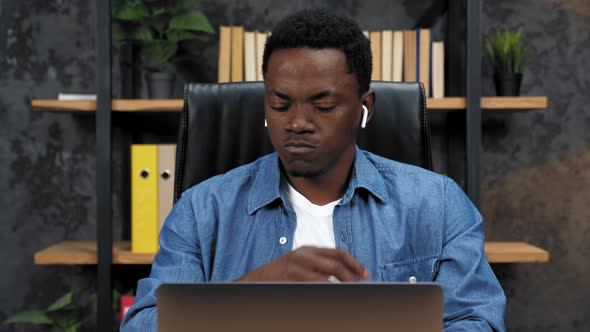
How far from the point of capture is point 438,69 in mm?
1949

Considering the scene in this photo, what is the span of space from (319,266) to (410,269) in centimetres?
40

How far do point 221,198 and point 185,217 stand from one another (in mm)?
72

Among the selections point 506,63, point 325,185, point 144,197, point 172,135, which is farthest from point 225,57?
point 325,185

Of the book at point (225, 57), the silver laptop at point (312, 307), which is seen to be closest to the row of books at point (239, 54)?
the book at point (225, 57)

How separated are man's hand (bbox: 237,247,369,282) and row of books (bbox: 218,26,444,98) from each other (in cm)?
130

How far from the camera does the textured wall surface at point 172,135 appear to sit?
7.16 ft

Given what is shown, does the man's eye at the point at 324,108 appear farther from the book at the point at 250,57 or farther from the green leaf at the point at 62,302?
the green leaf at the point at 62,302

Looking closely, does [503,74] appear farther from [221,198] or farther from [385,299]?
[385,299]

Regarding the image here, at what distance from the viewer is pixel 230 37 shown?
1.97m

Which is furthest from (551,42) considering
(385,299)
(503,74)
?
(385,299)

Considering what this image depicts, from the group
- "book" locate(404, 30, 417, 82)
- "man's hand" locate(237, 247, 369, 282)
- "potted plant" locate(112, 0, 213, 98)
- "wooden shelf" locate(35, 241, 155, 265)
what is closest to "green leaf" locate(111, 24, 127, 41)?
"potted plant" locate(112, 0, 213, 98)

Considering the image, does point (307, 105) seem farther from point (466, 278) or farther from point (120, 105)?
point (120, 105)

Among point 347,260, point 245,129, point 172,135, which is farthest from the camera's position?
point 172,135

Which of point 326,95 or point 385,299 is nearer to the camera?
point 385,299
